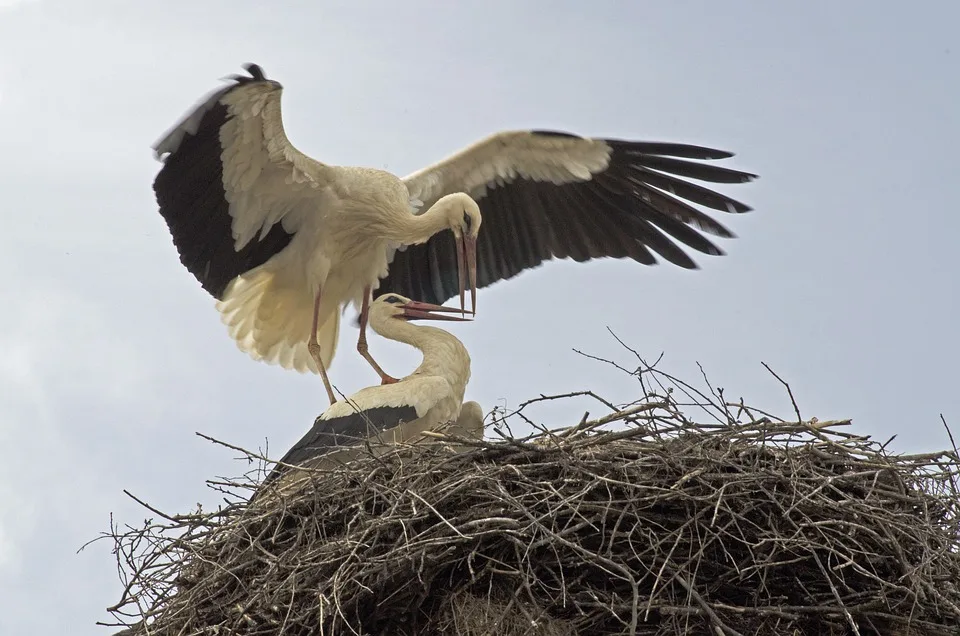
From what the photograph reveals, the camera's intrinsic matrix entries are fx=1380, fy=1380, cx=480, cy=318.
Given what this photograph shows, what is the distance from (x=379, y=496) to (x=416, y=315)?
6.38 ft

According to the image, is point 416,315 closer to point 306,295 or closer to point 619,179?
point 306,295

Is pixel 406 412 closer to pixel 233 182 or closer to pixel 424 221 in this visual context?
pixel 424 221

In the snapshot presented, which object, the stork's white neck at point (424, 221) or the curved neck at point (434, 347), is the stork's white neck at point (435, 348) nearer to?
the curved neck at point (434, 347)

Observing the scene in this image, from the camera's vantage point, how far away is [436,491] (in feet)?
16.5

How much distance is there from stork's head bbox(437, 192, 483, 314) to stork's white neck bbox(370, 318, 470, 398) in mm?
641

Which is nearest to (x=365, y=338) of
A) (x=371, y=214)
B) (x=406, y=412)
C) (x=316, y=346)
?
(x=316, y=346)

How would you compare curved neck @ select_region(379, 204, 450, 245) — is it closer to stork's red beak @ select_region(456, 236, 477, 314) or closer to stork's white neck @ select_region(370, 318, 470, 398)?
stork's red beak @ select_region(456, 236, 477, 314)

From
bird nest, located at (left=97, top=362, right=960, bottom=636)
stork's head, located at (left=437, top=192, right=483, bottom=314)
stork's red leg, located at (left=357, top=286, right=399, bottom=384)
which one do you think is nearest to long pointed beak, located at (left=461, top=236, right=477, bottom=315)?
stork's head, located at (left=437, top=192, right=483, bottom=314)

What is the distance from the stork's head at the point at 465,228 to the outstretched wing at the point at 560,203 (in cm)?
68

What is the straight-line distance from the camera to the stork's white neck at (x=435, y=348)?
6406 mm

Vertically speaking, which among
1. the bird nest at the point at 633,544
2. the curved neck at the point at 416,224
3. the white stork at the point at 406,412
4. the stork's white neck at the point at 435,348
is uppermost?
the curved neck at the point at 416,224

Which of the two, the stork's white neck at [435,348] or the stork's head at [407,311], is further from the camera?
the stork's head at [407,311]

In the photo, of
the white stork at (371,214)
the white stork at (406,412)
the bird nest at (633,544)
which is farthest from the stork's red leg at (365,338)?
the bird nest at (633,544)

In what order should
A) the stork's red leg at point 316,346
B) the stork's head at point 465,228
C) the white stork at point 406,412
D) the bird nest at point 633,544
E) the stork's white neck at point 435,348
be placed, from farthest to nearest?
the stork's red leg at point 316,346, the stork's head at point 465,228, the stork's white neck at point 435,348, the white stork at point 406,412, the bird nest at point 633,544
